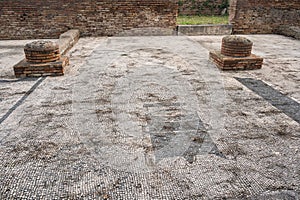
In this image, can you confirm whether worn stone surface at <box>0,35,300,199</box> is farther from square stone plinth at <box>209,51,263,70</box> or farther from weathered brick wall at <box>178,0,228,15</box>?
A: weathered brick wall at <box>178,0,228,15</box>

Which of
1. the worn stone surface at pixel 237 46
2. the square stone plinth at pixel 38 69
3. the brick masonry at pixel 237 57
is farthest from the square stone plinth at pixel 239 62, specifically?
the square stone plinth at pixel 38 69

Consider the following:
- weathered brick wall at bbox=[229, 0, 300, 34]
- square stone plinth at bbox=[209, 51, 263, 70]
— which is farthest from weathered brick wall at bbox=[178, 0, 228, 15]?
square stone plinth at bbox=[209, 51, 263, 70]

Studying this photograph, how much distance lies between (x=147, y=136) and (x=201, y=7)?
12031mm

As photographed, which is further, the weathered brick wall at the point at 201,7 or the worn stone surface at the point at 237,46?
the weathered brick wall at the point at 201,7

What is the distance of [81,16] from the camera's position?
824cm

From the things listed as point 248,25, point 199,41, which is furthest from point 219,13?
point 199,41

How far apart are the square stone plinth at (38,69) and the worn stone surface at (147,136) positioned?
0.19m

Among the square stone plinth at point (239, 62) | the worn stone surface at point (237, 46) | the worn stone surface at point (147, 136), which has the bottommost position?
the worn stone surface at point (147, 136)

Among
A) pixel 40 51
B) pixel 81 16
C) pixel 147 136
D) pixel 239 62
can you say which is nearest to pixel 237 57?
pixel 239 62

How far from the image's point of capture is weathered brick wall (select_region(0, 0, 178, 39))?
26.1 feet

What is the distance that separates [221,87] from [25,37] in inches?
278

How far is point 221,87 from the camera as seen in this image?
408cm

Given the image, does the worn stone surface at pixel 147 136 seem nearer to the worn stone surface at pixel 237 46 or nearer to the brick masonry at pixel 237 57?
the brick masonry at pixel 237 57

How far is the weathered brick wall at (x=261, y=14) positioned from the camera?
895 cm
